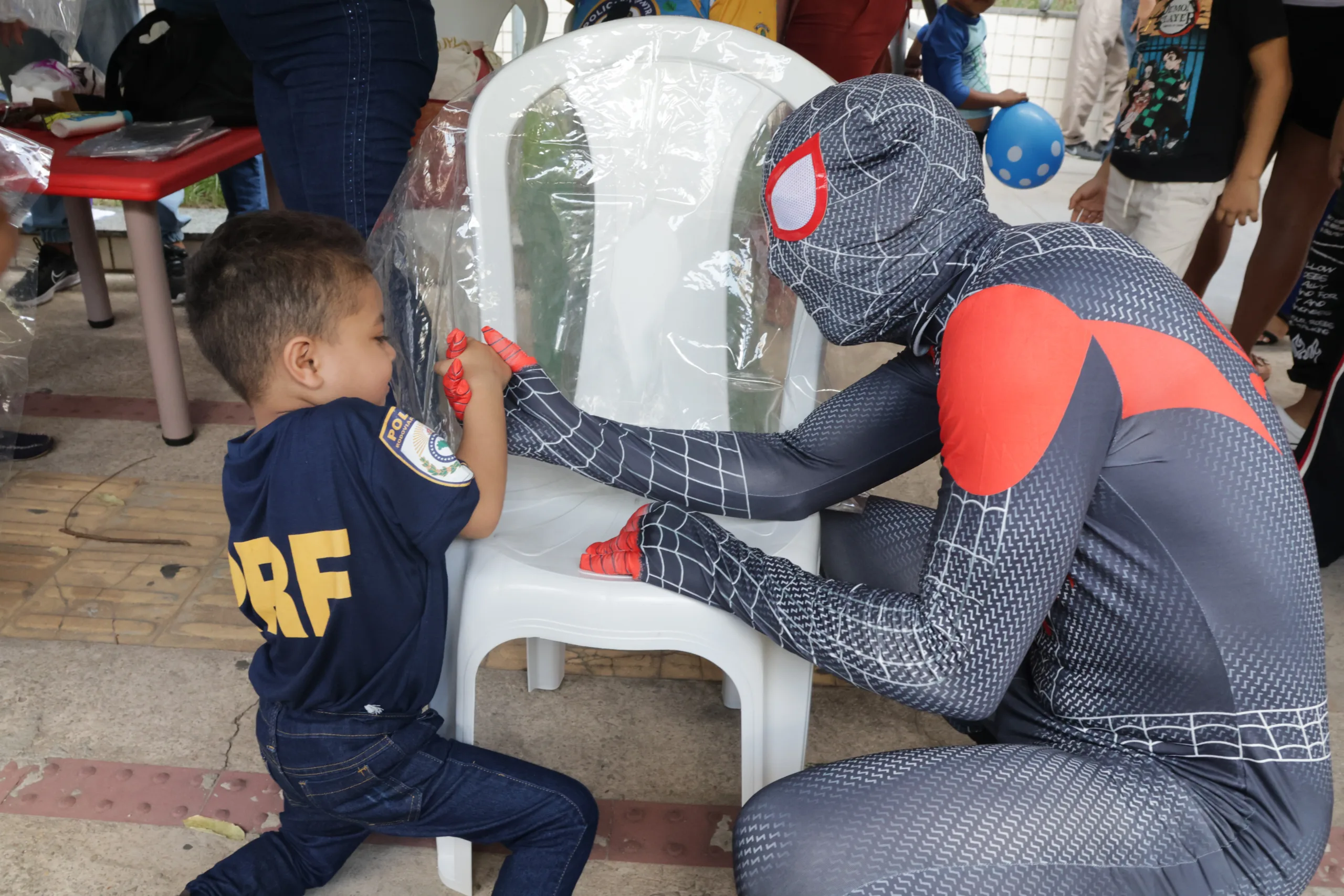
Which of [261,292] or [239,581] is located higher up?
[261,292]

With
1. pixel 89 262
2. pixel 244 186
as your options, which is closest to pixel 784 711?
pixel 89 262

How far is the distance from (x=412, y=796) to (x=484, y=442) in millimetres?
402

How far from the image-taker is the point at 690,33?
1.42 m

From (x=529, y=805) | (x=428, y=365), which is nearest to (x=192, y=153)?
(x=428, y=365)

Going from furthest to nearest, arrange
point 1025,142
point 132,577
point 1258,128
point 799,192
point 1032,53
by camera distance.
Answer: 1. point 1032,53
2. point 1025,142
3. point 1258,128
4. point 132,577
5. point 799,192

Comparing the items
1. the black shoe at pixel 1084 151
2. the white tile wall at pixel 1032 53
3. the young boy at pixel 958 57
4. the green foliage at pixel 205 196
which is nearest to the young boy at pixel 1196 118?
the young boy at pixel 958 57

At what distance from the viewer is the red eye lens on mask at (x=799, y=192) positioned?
0.95m

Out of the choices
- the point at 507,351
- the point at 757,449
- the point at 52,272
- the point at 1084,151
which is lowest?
the point at 1084,151

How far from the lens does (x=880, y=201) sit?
3.02 ft

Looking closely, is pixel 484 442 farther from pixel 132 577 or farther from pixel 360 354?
pixel 132 577

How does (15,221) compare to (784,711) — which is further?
(15,221)

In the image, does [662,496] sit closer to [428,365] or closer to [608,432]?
A: [608,432]

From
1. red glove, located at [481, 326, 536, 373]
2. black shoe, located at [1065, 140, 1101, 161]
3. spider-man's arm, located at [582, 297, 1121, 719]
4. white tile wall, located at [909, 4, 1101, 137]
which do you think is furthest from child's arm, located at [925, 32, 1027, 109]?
spider-man's arm, located at [582, 297, 1121, 719]

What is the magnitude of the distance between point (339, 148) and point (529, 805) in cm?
106
